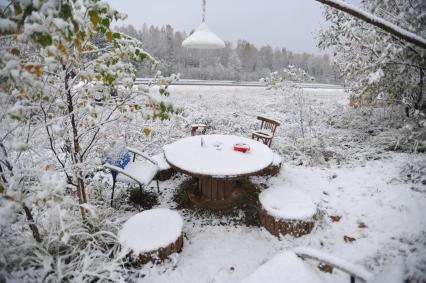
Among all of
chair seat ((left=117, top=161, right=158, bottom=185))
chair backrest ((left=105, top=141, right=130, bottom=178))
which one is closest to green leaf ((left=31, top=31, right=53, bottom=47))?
chair backrest ((left=105, top=141, right=130, bottom=178))

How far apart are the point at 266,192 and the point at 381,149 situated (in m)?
4.14

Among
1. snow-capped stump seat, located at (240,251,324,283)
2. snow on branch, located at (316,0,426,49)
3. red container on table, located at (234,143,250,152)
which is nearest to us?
snow on branch, located at (316,0,426,49)

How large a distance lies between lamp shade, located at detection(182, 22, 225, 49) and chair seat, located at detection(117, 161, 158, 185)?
2.16m

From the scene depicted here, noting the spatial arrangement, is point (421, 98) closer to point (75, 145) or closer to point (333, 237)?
point (333, 237)

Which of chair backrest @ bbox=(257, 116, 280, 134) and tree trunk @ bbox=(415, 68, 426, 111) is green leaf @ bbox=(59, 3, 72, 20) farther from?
tree trunk @ bbox=(415, 68, 426, 111)

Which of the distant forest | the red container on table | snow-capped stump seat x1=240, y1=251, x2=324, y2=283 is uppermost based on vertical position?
the distant forest

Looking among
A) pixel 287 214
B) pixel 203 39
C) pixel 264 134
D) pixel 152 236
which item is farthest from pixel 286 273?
Result: pixel 264 134

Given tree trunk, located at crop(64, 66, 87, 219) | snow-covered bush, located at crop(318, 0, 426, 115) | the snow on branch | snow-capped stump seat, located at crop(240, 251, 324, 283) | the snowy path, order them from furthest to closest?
snow-covered bush, located at crop(318, 0, 426, 115), the snowy path, tree trunk, located at crop(64, 66, 87, 219), snow-capped stump seat, located at crop(240, 251, 324, 283), the snow on branch

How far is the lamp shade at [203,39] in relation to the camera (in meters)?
3.99

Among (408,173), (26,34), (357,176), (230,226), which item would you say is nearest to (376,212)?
(357,176)

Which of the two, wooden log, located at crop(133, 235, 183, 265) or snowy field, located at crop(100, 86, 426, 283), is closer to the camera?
wooden log, located at crop(133, 235, 183, 265)

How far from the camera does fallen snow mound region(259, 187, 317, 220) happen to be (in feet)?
10.8

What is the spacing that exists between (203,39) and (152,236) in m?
3.08

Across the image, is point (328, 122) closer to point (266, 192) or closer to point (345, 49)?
point (345, 49)
